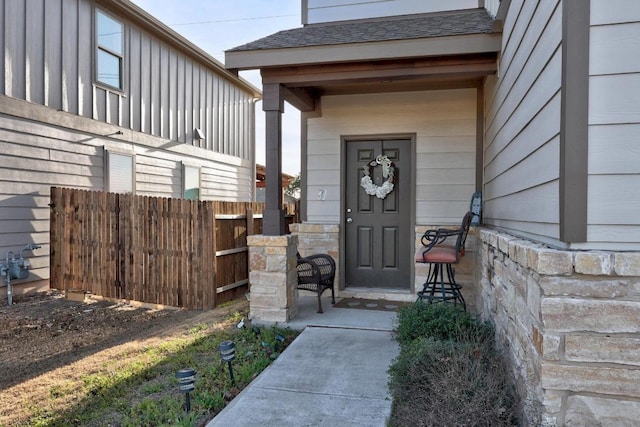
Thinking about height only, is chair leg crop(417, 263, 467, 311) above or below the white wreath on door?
below

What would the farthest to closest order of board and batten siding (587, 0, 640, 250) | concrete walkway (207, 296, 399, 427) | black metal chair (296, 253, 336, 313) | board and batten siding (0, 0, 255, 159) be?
board and batten siding (0, 0, 255, 159)
black metal chair (296, 253, 336, 313)
concrete walkway (207, 296, 399, 427)
board and batten siding (587, 0, 640, 250)

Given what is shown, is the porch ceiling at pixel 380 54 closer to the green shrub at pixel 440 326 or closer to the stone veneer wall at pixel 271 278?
the stone veneer wall at pixel 271 278

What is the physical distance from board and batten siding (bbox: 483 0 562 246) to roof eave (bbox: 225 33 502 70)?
270 millimetres

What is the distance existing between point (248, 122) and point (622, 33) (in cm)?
1125

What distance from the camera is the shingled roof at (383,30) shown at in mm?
3895

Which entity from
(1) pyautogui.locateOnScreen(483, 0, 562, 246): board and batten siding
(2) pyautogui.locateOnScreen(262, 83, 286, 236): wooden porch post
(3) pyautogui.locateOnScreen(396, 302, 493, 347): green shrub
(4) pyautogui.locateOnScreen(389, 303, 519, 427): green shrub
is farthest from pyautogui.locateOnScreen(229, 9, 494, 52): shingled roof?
(4) pyautogui.locateOnScreen(389, 303, 519, 427): green shrub

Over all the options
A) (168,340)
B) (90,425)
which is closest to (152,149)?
(168,340)

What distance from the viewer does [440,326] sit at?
3.06 m

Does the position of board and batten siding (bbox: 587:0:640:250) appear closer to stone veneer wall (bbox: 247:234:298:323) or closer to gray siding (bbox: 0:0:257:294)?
stone veneer wall (bbox: 247:234:298:323)

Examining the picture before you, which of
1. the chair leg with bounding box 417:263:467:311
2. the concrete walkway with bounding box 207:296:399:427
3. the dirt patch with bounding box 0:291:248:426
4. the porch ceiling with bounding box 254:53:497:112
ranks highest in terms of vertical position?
the porch ceiling with bounding box 254:53:497:112

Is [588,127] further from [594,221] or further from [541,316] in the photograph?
[541,316]

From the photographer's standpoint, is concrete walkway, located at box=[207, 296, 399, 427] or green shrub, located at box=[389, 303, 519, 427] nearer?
green shrub, located at box=[389, 303, 519, 427]

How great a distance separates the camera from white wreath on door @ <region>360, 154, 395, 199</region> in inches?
204

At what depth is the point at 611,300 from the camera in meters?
1.72
